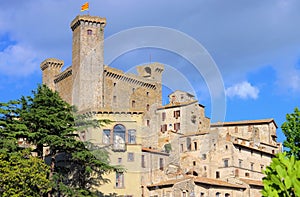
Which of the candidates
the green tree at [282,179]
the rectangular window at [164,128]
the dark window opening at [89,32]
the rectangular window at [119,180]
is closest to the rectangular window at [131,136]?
the rectangular window at [119,180]

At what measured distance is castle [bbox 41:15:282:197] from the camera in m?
47.4

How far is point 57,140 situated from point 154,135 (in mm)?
18791

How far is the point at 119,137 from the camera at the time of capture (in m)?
48.8

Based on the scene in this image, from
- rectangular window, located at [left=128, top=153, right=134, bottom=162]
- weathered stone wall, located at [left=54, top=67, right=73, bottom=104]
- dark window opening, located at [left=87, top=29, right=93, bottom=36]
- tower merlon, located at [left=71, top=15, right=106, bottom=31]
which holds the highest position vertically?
tower merlon, located at [left=71, top=15, right=106, bottom=31]

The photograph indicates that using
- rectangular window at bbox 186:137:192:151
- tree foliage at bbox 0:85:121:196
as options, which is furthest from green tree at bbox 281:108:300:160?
rectangular window at bbox 186:137:192:151

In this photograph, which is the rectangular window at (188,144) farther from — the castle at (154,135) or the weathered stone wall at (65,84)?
the weathered stone wall at (65,84)

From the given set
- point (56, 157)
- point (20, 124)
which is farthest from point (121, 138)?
point (20, 124)

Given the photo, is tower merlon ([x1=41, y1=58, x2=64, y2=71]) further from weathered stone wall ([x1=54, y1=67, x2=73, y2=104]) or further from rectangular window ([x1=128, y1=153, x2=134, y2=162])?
rectangular window ([x1=128, y1=153, x2=134, y2=162])

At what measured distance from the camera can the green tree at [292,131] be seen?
32.2 meters

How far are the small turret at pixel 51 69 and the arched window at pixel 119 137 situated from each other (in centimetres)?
3165

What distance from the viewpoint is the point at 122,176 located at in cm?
4809

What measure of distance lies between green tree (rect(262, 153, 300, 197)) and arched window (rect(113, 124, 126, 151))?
35528 mm

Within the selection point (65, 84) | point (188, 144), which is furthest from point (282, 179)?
point (65, 84)

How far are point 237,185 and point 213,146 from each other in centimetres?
597
